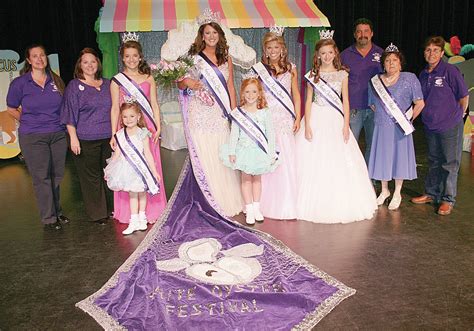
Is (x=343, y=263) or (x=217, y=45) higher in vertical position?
(x=217, y=45)

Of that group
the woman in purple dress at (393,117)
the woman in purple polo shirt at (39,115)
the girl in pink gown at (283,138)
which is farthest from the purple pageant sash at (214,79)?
the woman in purple dress at (393,117)

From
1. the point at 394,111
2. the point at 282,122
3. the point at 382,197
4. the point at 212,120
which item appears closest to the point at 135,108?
the point at 212,120

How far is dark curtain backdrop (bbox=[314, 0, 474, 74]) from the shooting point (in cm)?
859

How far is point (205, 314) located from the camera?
2350 mm

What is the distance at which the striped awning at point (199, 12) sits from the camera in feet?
16.9

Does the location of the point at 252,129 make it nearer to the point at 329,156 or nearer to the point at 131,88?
the point at 329,156

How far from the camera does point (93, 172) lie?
11.9 ft

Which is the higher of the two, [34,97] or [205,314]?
[34,97]

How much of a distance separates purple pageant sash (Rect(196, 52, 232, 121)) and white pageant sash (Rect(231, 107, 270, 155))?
0.25 meters

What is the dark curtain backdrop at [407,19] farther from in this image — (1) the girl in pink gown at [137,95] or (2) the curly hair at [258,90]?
(1) the girl in pink gown at [137,95]

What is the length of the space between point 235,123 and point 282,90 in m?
0.41

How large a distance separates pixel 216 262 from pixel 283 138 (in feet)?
3.80

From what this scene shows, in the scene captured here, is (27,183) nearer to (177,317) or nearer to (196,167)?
(196,167)

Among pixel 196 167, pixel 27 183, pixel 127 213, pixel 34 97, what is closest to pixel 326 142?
pixel 196 167
